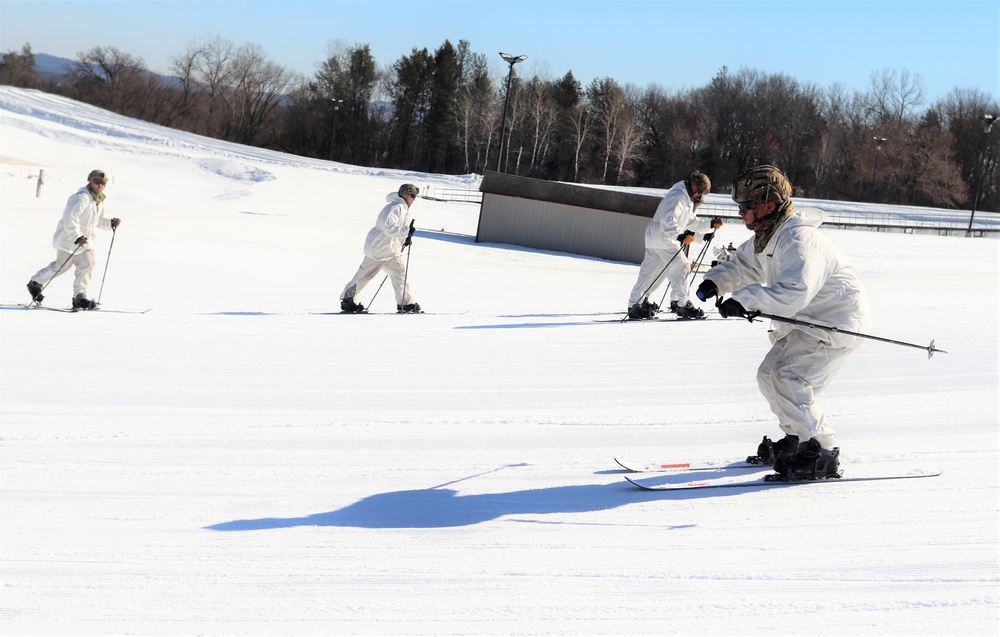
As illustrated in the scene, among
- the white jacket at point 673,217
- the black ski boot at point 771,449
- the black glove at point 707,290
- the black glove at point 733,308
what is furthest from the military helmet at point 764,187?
the white jacket at point 673,217

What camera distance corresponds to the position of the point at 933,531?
4559 mm

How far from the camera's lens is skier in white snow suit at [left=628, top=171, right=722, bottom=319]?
11.7 m

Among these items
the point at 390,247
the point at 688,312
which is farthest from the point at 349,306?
the point at 688,312

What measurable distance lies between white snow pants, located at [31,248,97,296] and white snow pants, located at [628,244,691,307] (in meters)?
7.01

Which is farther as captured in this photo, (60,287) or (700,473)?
(60,287)

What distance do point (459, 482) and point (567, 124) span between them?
229ft

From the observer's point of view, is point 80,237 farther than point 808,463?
Yes

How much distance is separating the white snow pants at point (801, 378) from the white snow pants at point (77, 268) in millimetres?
9071

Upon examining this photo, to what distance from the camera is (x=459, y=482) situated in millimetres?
5316

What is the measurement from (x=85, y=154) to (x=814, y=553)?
48.0 metres

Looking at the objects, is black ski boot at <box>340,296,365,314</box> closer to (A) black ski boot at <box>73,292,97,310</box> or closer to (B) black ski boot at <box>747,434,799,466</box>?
(A) black ski boot at <box>73,292,97,310</box>

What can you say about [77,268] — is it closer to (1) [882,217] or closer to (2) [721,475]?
(2) [721,475]

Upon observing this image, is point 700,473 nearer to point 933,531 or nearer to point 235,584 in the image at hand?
point 933,531

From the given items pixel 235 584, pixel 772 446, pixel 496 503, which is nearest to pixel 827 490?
pixel 772 446
